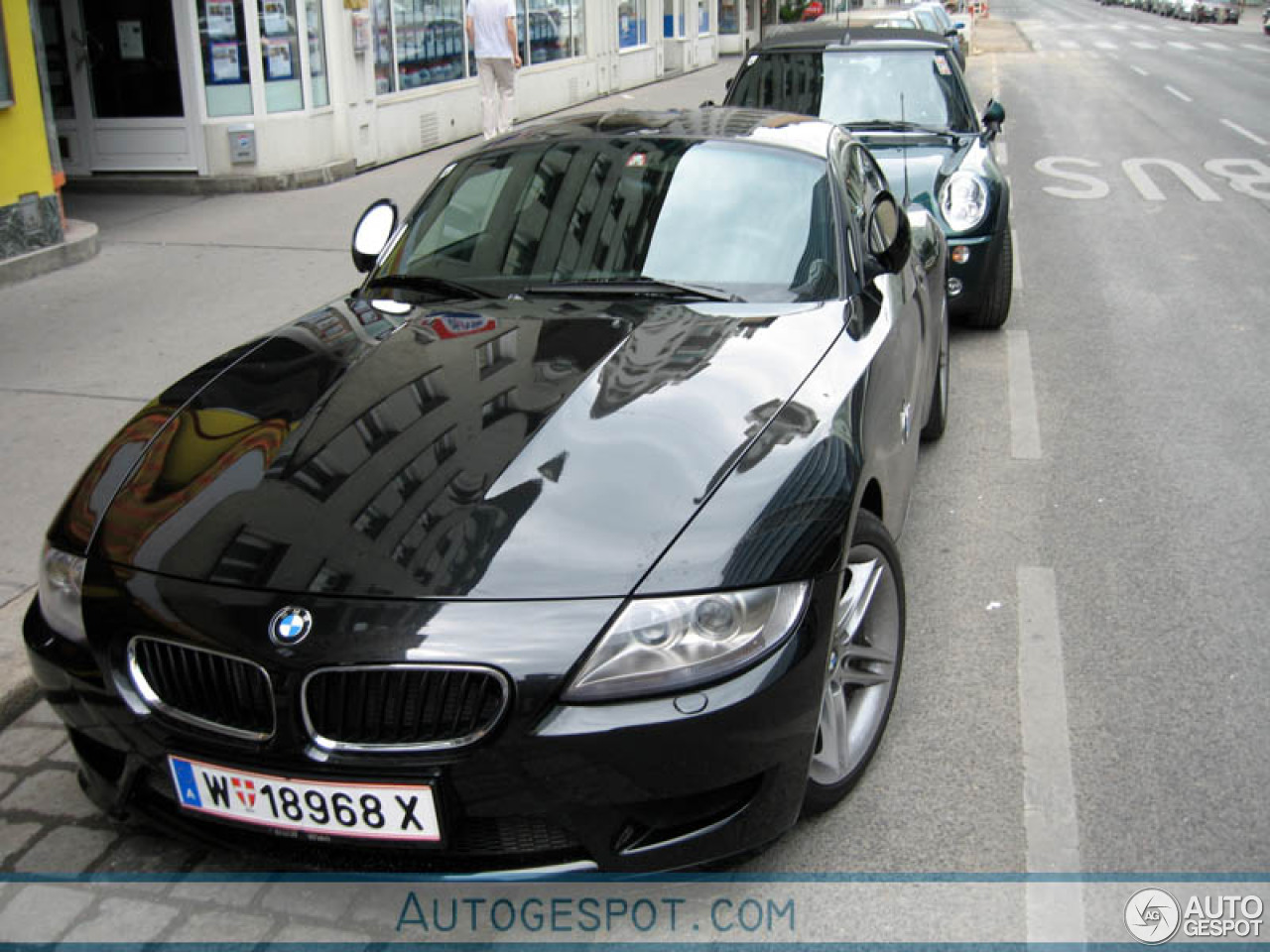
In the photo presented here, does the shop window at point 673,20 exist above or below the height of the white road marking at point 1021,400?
above

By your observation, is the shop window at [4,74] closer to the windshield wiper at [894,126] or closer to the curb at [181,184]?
the curb at [181,184]

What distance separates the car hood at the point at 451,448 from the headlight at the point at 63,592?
2.1 inches

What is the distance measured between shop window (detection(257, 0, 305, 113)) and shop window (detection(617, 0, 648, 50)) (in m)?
11.2

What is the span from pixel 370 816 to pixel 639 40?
23.7 metres

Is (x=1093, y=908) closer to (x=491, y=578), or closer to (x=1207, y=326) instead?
(x=491, y=578)

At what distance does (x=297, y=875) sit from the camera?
120 inches

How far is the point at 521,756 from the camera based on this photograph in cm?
260

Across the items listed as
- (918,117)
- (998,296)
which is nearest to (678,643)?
(998,296)

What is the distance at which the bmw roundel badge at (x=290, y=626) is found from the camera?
8.73ft

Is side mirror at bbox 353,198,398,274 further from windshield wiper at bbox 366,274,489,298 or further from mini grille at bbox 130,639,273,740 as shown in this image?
mini grille at bbox 130,639,273,740

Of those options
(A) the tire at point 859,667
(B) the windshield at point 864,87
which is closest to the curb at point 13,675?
(A) the tire at point 859,667

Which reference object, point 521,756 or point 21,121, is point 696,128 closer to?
point 521,756

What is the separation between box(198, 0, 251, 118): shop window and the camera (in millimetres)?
11914

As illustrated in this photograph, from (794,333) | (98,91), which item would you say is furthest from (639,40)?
(794,333)
